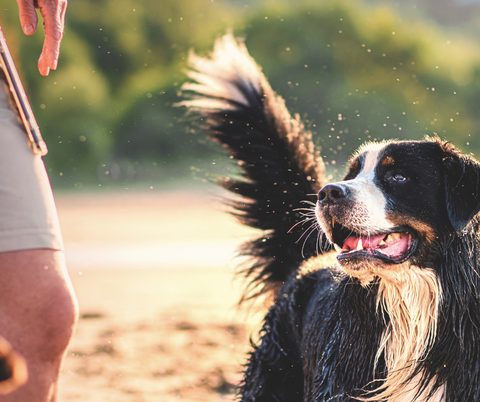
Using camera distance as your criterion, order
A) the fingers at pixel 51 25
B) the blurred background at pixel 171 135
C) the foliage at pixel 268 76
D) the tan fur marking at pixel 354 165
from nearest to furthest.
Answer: the fingers at pixel 51 25, the tan fur marking at pixel 354 165, the blurred background at pixel 171 135, the foliage at pixel 268 76

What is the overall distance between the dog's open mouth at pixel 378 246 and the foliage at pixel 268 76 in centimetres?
1838

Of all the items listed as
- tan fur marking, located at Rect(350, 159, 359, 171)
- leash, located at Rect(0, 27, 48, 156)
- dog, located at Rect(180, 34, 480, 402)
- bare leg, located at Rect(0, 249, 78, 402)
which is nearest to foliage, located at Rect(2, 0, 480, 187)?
tan fur marking, located at Rect(350, 159, 359, 171)

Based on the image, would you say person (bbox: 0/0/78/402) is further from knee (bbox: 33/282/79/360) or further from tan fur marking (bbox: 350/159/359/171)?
tan fur marking (bbox: 350/159/359/171)

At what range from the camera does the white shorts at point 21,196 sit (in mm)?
1713

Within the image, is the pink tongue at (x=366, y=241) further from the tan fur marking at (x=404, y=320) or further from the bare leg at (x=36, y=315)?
the bare leg at (x=36, y=315)

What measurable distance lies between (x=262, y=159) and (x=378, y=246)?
1.40m

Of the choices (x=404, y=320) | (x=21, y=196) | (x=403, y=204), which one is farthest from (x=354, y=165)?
(x=21, y=196)

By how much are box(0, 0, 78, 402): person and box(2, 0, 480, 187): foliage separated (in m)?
19.5

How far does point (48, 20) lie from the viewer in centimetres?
202

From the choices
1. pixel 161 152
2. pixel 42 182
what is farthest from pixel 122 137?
pixel 42 182

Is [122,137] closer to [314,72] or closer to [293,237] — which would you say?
[314,72]

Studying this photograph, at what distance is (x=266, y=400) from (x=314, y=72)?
88.9 ft

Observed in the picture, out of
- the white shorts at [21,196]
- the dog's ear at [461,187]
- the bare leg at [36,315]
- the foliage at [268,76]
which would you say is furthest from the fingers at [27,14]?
the foliage at [268,76]

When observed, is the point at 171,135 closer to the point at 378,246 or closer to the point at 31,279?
the point at 378,246
